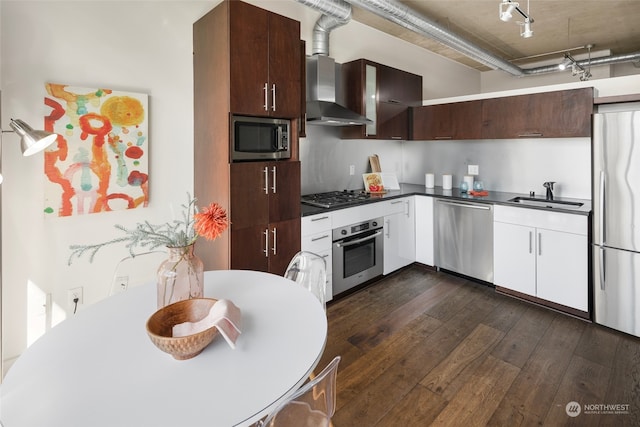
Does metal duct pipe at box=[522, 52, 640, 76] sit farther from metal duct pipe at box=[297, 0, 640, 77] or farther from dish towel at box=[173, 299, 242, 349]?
dish towel at box=[173, 299, 242, 349]

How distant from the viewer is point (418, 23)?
11.5ft

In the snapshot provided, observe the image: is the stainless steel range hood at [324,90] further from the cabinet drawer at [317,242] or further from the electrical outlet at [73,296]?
the electrical outlet at [73,296]

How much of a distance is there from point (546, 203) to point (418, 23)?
218 cm

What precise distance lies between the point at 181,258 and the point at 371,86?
124 inches

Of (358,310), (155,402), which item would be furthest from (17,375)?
(358,310)

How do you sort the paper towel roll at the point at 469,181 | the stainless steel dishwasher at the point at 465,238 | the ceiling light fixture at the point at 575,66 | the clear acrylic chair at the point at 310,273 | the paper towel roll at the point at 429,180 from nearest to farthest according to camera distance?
1. the clear acrylic chair at the point at 310,273
2. the stainless steel dishwasher at the point at 465,238
3. the paper towel roll at the point at 469,181
4. the paper towel roll at the point at 429,180
5. the ceiling light fixture at the point at 575,66

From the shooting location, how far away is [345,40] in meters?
3.89

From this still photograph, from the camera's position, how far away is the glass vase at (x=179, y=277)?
4.11 ft

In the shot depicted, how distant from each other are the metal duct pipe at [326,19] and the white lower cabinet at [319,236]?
69.1 inches

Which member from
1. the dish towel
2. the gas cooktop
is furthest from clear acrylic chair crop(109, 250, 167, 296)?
the gas cooktop

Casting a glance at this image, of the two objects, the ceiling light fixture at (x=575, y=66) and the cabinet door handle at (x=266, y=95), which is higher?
the ceiling light fixture at (x=575, y=66)

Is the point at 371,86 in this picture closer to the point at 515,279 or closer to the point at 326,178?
the point at 326,178

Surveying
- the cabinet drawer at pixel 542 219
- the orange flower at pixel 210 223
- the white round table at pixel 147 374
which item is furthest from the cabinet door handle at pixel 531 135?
the orange flower at pixel 210 223

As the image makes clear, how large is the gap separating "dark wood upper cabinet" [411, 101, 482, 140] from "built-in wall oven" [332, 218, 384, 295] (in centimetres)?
137
